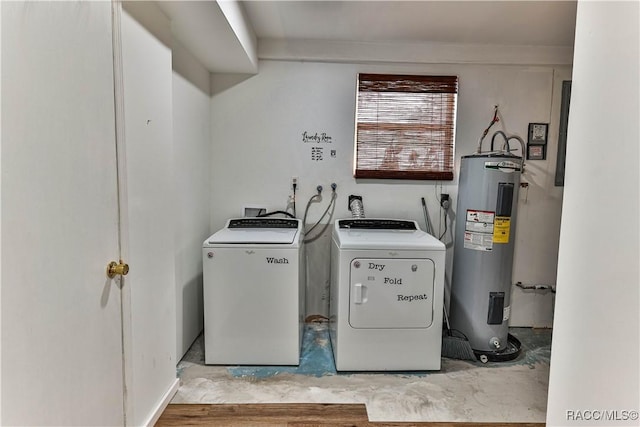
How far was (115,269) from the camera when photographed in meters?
1.33

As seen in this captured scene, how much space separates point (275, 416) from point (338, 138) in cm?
208

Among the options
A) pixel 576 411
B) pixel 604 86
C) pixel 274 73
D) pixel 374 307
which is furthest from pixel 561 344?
pixel 274 73

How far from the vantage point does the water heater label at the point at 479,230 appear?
7.99 feet

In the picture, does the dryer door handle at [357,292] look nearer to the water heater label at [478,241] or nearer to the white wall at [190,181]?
the water heater label at [478,241]

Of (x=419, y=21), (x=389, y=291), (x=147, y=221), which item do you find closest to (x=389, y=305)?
(x=389, y=291)

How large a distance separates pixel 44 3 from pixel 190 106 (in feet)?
4.96

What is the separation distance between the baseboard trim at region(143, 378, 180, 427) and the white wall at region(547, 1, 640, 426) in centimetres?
174

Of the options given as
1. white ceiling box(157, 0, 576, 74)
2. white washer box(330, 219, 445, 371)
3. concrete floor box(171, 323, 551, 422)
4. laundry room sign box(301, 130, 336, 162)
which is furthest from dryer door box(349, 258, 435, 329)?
white ceiling box(157, 0, 576, 74)

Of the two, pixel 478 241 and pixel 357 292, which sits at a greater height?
pixel 478 241

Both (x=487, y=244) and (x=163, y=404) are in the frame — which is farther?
(x=487, y=244)

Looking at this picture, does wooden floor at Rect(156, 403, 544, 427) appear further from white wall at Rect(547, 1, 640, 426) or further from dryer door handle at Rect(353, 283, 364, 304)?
white wall at Rect(547, 1, 640, 426)

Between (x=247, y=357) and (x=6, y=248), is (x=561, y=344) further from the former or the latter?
(x=247, y=357)

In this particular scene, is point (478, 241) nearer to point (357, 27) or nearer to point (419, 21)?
point (419, 21)

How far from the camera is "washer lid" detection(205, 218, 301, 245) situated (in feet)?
7.47
